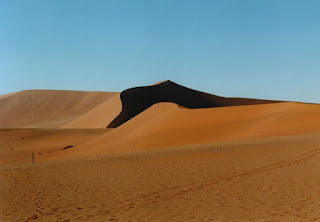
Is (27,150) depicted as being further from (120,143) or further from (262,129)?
(262,129)

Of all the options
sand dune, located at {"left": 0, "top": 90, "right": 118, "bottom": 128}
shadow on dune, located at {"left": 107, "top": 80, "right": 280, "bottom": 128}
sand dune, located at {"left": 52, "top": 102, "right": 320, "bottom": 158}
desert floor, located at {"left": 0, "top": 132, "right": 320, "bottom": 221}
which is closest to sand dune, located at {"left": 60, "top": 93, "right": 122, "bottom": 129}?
shadow on dune, located at {"left": 107, "top": 80, "right": 280, "bottom": 128}

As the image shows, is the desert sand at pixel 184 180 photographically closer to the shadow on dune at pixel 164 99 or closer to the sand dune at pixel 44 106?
the shadow on dune at pixel 164 99

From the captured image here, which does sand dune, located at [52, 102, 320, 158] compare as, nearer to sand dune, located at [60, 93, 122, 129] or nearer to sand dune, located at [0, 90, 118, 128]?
sand dune, located at [60, 93, 122, 129]

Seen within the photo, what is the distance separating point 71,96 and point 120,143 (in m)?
98.1

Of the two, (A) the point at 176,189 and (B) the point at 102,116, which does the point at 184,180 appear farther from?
(B) the point at 102,116

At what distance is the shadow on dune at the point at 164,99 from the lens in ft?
193

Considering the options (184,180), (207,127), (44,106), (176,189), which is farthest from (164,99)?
(44,106)

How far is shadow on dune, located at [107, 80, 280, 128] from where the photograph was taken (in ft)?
193

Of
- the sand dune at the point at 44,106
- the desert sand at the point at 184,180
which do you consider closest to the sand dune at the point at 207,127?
the desert sand at the point at 184,180

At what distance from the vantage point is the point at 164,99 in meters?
65.2

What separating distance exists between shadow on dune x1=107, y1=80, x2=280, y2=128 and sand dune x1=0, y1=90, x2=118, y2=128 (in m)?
40.8

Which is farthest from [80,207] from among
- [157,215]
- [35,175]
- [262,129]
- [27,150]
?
[27,150]

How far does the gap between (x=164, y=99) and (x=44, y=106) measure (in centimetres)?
6315

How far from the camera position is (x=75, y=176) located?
12766 millimetres
